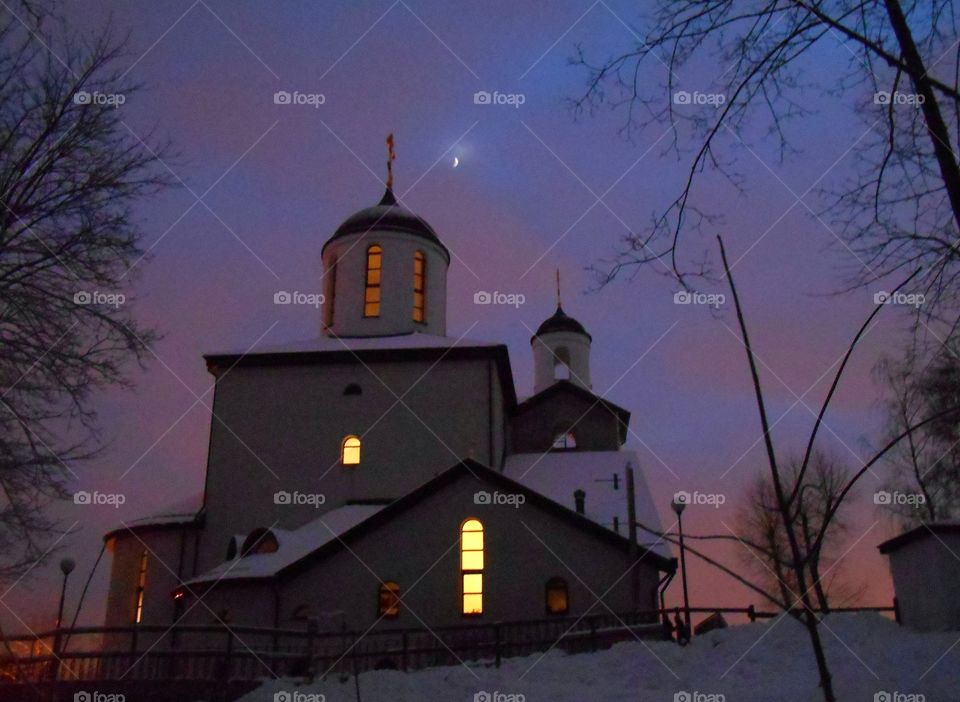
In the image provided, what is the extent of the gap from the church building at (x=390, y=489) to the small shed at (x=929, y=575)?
497 centimetres

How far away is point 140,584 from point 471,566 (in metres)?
10.1

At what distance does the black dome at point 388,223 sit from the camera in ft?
95.5

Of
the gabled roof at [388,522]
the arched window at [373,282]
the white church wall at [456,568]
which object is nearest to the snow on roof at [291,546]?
the gabled roof at [388,522]

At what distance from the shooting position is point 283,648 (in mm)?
16281

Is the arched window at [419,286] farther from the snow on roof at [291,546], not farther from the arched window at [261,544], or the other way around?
the arched window at [261,544]

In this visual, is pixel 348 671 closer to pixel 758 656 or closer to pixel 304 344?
pixel 758 656

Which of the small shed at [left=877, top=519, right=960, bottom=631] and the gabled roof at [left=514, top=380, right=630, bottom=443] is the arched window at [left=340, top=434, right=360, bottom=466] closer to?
the gabled roof at [left=514, top=380, right=630, bottom=443]

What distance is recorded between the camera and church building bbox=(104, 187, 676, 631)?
2012 cm

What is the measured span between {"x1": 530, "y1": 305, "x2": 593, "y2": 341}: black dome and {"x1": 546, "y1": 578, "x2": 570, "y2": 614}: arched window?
21.2 m

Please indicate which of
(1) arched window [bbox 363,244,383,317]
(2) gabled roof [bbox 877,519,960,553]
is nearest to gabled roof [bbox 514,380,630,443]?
(1) arched window [bbox 363,244,383,317]

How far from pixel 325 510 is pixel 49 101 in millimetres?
16810

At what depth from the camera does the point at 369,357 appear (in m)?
26.4

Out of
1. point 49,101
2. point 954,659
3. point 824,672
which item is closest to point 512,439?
point 954,659

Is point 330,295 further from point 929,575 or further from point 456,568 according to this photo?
point 929,575
